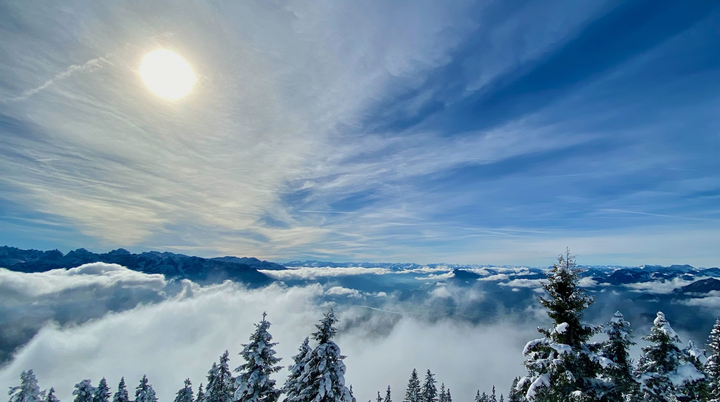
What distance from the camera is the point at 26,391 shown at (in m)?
38.8

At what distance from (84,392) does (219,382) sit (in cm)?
2376

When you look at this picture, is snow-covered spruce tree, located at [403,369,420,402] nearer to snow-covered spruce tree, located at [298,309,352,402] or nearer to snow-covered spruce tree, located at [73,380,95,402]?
snow-covered spruce tree, located at [298,309,352,402]

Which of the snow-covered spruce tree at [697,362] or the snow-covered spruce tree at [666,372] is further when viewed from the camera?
the snow-covered spruce tree at [666,372]

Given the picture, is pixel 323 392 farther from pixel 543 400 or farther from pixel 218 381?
pixel 218 381

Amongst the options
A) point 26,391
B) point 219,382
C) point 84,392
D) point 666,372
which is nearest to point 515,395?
point 666,372

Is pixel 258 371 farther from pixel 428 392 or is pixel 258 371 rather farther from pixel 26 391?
pixel 428 392

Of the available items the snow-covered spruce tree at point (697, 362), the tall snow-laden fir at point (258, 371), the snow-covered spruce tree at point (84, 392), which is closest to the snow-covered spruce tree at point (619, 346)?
the snow-covered spruce tree at point (697, 362)

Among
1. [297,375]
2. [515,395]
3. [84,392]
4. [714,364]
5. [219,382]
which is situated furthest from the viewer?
[84,392]

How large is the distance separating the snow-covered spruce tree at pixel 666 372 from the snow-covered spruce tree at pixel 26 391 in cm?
6564

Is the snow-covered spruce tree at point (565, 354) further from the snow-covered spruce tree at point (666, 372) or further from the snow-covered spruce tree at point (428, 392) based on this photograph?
the snow-covered spruce tree at point (428, 392)

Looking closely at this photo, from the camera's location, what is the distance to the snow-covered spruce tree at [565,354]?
12.2m

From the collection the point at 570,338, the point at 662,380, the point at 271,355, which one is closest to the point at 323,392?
the point at 271,355

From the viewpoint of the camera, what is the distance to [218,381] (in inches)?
1574

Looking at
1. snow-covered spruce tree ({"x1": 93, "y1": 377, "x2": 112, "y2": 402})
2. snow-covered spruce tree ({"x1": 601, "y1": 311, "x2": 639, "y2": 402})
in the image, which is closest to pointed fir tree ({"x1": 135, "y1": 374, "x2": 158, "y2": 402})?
snow-covered spruce tree ({"x1": 93, "y1": 377, "x2": 112, "y2": 402})
